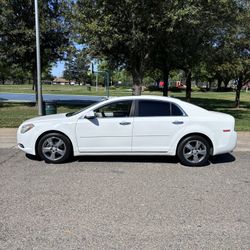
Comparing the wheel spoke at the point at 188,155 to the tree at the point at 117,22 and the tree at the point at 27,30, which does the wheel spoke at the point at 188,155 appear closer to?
the tree at the point at 117,22

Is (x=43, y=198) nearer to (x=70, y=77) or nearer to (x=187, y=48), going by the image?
(x=187, y=48)

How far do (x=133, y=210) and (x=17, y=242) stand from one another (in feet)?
5.32

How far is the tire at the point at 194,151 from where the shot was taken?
768 centimetres

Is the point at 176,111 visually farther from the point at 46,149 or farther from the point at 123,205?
the point at 123,205

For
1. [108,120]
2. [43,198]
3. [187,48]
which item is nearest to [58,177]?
[43,198]

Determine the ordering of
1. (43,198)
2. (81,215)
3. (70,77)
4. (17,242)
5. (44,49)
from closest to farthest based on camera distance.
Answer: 1. (17,242)
2. (81,215)
3. (43,198)
4. (44,49)
5. (70,77)

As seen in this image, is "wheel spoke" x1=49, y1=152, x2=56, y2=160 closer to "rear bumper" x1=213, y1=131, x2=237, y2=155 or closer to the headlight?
the headlight

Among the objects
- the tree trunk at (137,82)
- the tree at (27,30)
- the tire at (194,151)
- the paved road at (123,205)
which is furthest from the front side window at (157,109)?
the tree at (27,30)

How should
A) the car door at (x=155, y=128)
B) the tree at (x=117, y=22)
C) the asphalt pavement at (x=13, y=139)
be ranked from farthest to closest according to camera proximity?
1. the tree at (x=117, y=22)
2. the asphalt pavement at (x=13, y=139)
3. the car door at (x=155, y=128)

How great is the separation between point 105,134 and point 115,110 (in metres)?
0.61

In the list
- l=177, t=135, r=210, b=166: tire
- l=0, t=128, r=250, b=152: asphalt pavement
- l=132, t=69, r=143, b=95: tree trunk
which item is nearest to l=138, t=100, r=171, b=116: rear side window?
l=177, t=135, r=210, b=166: tire

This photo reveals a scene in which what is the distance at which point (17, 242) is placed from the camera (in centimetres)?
392

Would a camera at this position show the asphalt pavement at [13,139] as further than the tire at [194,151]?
Yes

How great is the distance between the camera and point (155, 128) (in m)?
7.65
